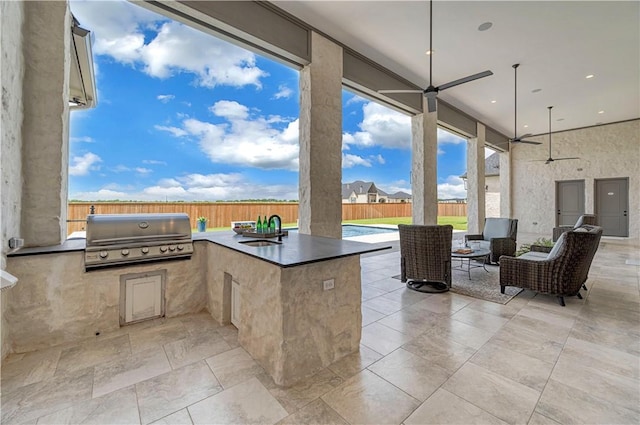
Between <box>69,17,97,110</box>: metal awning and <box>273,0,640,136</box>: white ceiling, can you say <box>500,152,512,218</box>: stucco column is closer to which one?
<box>273,0,640,136</box>: white ceiling

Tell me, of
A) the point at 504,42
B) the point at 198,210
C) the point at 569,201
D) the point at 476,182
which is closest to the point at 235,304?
the point at 198,210

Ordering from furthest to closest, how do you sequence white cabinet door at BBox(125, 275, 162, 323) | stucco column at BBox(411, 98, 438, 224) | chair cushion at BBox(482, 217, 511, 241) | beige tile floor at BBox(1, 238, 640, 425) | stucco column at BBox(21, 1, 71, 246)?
stucco column at BBox(411, 98, 438, 224) < chair cushion at BBox(482, 217, 511, 241) < white cabinet door at BBox(125, 275, 162, 323) < stucco column at BBox(21, 1, 71, 246) < beige tile floor at BBox(1, 238, 640, 425)

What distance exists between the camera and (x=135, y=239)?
2471 millimetres

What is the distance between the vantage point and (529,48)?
14.8 feet

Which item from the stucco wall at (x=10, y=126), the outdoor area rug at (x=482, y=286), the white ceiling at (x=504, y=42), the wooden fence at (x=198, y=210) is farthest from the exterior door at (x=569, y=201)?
the stucco wall at (x=10, y=126)

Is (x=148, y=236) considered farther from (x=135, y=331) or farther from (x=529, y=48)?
(x=529, y=48)

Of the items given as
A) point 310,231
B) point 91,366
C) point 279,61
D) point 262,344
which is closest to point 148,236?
point 91,366

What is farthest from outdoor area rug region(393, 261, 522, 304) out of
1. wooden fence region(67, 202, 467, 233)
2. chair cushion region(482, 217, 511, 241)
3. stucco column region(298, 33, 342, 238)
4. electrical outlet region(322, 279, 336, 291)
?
wooden fence region(67, 202, 467, 233)

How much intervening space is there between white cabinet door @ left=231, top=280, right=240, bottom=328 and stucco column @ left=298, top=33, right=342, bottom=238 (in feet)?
5.63

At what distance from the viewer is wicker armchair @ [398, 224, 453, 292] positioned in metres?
3.42

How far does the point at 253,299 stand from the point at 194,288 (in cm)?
122

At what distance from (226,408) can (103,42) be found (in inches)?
223

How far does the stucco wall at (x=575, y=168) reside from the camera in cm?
822

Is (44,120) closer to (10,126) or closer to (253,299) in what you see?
(10,126)
